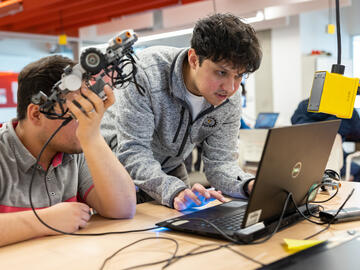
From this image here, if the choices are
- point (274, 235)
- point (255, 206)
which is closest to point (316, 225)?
point (274, 235)

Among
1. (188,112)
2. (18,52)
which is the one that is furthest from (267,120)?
(18,52)

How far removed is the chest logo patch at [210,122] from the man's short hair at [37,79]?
1.76 feet

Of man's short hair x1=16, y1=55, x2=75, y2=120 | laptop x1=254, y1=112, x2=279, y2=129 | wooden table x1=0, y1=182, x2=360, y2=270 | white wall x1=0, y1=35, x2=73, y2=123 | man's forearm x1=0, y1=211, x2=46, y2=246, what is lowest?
laptop x1=254, y1=112, x2=279, y2=129

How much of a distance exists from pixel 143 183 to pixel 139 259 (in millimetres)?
485

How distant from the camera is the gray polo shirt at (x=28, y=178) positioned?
1076mm

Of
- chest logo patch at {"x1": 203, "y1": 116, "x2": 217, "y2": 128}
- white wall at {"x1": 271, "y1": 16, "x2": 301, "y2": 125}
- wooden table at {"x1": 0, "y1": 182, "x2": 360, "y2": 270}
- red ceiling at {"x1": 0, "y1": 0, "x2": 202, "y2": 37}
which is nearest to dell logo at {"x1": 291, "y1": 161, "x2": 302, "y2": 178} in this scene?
wooden table at {"x1": 0, "y1": 182, "x2": 360, "y2": 270}

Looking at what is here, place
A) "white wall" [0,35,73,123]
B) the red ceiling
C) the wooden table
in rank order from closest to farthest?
the wooden table → the red ceiling → "white wall" [0,35,73,123]

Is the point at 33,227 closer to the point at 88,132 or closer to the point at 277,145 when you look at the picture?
the point at 88,132

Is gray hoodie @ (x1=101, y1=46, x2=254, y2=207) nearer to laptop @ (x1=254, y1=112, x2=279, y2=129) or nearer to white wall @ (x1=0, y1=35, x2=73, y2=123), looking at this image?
laptop @ (x1=254, y1=112, x2=279, y2=129)

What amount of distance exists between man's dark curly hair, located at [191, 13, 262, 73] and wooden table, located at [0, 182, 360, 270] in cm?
51

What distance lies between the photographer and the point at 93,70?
2.96 ft

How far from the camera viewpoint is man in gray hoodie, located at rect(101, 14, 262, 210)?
1.22 meters

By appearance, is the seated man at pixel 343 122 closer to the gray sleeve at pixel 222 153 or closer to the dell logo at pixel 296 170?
the gray sleeve at pixel 222 153

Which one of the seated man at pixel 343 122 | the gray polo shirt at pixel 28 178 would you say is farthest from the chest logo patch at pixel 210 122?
the seated man at pixel 343 122
